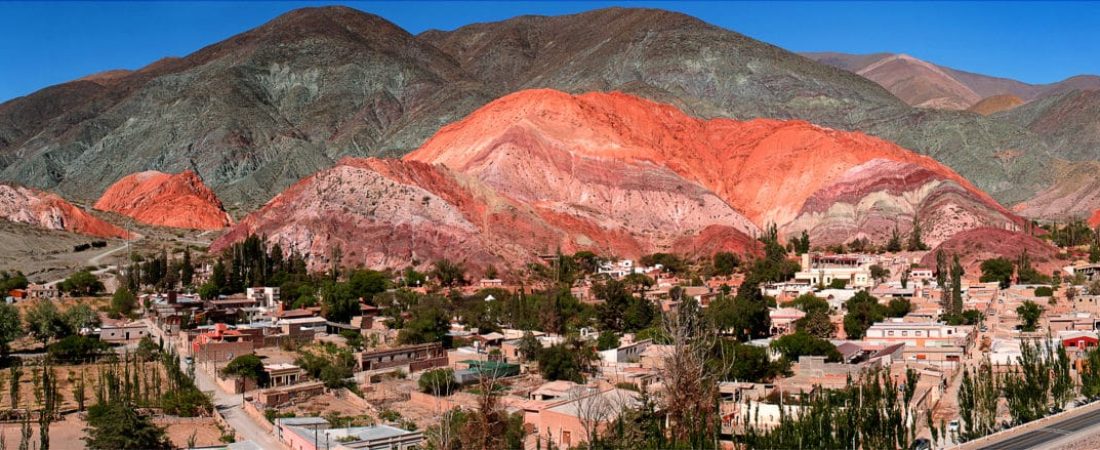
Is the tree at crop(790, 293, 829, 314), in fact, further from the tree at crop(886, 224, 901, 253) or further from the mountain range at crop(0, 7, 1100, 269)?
the tree at crop(886, 224, 901, 253)

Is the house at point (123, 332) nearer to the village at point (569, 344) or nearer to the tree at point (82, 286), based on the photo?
the village at point (569, 344)

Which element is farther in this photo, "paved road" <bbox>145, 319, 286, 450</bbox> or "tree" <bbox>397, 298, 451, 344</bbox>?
"tree" <bbox>397, 298, 451, 344</bbox>

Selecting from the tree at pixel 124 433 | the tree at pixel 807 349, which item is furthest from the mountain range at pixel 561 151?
the tree at pixel 124 433

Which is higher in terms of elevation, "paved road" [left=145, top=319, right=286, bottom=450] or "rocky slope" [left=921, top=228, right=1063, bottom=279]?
"rocky slope" [left=921, top=228, right=1063, bottom=279]

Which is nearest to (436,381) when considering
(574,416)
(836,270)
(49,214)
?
(574,416)

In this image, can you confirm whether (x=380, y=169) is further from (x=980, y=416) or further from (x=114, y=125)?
(x=114, y=125)

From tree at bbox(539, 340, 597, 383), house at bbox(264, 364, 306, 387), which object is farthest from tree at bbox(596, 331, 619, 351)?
house at bbox(264, 364, 306, 387)
